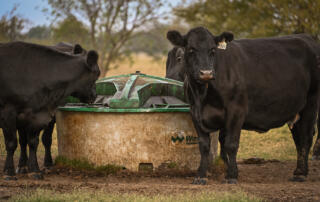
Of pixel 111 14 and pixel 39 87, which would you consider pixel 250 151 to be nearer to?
pixel 39 87

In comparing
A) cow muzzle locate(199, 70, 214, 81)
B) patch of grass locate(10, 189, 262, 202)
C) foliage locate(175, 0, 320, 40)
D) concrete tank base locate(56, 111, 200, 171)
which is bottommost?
patch of grass locate(10, 189, 262, 202)

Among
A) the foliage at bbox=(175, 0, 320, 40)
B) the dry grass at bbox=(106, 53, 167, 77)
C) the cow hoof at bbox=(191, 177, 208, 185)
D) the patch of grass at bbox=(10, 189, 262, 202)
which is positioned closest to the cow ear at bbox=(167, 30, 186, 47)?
the cow hoof at bbox=(191, 177, 208, 185)

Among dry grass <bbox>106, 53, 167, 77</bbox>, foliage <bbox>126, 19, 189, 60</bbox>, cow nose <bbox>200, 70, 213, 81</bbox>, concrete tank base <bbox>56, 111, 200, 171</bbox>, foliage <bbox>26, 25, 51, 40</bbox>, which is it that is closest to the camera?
cow nose <bbox>200, 70, 213, 81</bbox>

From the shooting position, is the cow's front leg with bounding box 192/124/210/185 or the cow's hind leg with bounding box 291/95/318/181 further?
the cow's hind leg with bounding box 291/95/318/181

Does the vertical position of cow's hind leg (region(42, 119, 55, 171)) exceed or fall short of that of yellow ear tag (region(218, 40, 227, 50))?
it falls short

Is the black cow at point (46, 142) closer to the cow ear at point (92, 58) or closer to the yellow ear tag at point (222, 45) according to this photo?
the cow ear at point (92, 58)

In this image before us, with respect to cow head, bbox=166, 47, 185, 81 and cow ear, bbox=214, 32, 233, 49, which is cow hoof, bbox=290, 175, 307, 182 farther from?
cow head, bbox=166, 47, 185, 81

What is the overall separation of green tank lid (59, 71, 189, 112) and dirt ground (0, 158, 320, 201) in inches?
40.1

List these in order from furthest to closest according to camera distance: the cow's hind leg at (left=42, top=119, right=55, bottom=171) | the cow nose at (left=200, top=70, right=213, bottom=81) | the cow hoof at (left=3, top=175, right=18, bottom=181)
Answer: the cow's hind leg at (left=42, top=119, right=55, bottom=171)
the cow hoof at (left=3, top=175, right=18, bottom=181)
the cow nose at (left=200, top=70, right=213, bottom=81)

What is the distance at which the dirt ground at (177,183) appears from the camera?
20.3 ft

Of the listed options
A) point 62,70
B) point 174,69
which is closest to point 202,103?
point 62,70

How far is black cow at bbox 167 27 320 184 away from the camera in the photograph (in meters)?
6.86

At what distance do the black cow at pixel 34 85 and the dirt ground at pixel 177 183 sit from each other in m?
0.66

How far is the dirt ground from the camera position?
20.3ft
